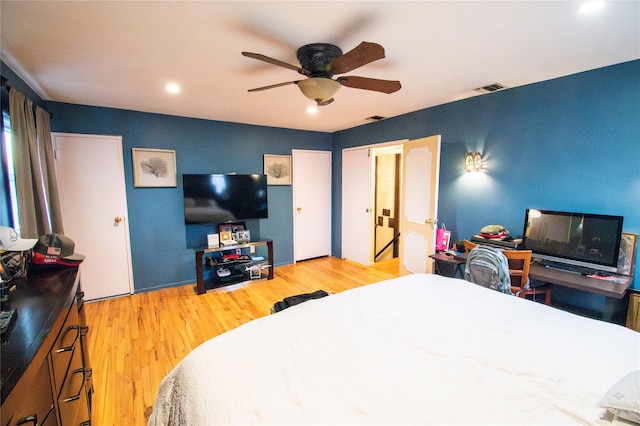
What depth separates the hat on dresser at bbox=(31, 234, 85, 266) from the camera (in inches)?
63.6

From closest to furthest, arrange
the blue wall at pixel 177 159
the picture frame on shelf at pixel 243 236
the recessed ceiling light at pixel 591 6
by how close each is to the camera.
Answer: the recessed ceiling light at pixel 591 6
the blue wall at pixel 177 159
the picture frame on shelf at pixel 243 236

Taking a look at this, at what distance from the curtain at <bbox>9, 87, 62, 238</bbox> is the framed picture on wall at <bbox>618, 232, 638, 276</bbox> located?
468 cm

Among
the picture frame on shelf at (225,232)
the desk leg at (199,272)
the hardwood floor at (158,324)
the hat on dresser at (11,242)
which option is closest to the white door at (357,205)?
the hardwood floor at (158,324)

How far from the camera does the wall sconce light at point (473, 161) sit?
3.15 m

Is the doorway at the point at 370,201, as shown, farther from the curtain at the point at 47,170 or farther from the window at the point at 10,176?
the window at the point at 10,176

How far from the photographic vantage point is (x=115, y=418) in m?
1.77

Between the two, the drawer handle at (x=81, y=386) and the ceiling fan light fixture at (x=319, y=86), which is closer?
the drawer handle at (x=81, y=386)

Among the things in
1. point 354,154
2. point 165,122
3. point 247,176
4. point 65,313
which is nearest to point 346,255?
point 354,154

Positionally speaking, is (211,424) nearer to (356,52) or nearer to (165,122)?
(356,52)

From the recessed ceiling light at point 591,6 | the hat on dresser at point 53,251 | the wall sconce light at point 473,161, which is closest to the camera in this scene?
the recessed ceiling light at point 591,6

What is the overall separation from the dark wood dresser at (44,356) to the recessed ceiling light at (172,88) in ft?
5.97

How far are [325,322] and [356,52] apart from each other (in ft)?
4.98

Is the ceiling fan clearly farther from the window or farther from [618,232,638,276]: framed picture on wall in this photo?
[618,232,638,276]: framed picture on wall

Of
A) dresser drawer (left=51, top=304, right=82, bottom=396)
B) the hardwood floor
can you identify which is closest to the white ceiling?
dresser drawer (left=51, top=304, right=82, bottom=396)
